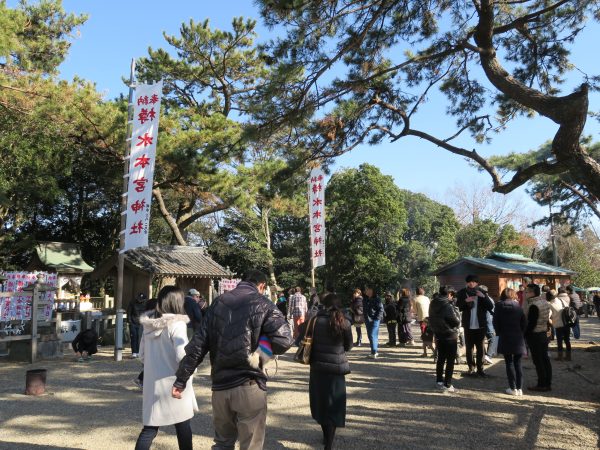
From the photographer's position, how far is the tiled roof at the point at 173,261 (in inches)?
570

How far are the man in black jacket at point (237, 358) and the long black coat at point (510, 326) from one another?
14.7 feet

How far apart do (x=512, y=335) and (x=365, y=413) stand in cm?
239

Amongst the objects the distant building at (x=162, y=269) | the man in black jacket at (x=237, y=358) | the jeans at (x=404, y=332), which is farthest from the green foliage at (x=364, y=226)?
the man in black jacket at (x=237, y=358)

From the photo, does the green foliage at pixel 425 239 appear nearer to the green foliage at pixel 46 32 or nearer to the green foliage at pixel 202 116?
the green foliage at pixel 202 116

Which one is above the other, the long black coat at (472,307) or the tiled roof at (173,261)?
the tiled roof at (173,261)

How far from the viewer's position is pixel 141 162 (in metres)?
9.97

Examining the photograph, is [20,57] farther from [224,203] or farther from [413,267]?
[413,267]

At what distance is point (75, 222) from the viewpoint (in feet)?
72.5

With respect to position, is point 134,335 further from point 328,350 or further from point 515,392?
point 515,392

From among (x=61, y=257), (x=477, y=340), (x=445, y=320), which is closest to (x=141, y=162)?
(x=445, y=320)

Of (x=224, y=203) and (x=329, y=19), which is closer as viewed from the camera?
(x=329, y=19)

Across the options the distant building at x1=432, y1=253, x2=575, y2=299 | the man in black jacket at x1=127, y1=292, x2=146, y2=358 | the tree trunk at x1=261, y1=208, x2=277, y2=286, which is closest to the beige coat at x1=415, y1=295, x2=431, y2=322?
the man in black jacket at x1=127, y1=292, x2=146, y2=358

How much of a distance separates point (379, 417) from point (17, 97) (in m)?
12.2

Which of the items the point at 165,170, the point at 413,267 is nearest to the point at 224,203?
the point at 165,170
